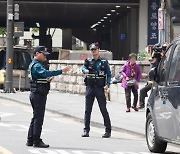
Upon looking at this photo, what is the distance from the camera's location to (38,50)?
447 inches

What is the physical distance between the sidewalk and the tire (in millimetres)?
2307

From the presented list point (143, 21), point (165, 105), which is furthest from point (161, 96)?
point (143, 21)

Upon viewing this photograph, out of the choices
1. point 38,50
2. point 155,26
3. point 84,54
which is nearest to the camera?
point 38,50

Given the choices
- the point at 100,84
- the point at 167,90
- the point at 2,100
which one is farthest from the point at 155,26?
the point at 167,90

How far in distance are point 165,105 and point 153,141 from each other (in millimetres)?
1032

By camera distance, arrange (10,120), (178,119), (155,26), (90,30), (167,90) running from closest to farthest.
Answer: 1. (178,119)
2. (167,90)
3. (10,120)
4. (155,26)
5. (90,30)

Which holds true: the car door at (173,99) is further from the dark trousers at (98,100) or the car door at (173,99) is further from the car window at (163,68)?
the dark trousers at (98,100)

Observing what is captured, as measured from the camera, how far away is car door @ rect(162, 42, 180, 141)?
9653mm

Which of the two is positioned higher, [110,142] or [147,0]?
[147,0]

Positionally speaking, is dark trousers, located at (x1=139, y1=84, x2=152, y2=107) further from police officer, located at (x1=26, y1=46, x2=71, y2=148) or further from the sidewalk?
police officer, located at (x1=26, y1=46, x2=71, y2=148)

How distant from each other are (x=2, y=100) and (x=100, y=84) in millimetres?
12205

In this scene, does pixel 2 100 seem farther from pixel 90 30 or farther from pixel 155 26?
pixel 90 30

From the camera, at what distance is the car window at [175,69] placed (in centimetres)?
997

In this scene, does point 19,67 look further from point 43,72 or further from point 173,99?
point 173,99
